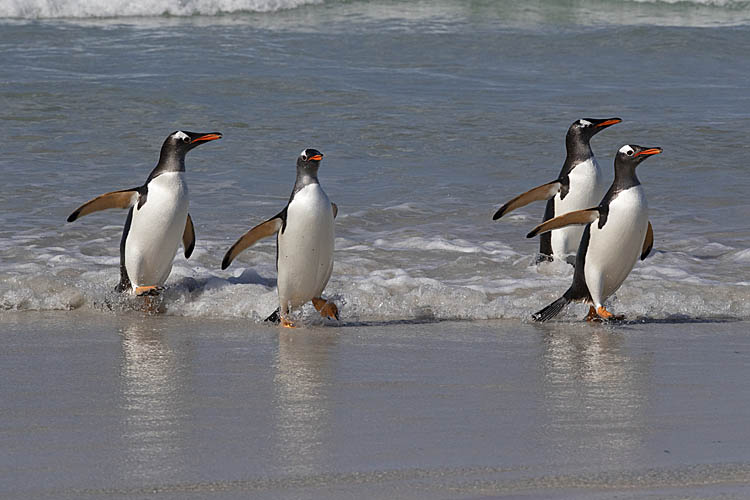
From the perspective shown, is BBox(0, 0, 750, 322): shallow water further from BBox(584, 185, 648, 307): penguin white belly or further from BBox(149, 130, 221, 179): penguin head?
BBox(149, 130, 221, 179): penguin head

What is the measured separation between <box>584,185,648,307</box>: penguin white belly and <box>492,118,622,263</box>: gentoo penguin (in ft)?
3.32

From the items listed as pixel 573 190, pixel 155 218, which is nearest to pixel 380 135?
pixel 573 190

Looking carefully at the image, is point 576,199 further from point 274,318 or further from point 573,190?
point 274,318

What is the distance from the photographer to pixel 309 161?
4.93 meters

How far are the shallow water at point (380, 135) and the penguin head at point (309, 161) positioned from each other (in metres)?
0.60

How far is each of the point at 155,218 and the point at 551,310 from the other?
1.81 meters

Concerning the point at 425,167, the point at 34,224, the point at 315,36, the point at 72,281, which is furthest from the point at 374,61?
the point at 72,281

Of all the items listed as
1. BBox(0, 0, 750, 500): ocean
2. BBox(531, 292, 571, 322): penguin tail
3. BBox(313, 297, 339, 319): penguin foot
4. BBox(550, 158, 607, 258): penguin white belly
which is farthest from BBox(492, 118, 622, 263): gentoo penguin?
BBox(313, 297, 339, 319): penguin foot

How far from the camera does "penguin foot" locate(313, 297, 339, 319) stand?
198 inches

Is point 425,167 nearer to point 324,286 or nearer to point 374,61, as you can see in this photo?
point 324,286

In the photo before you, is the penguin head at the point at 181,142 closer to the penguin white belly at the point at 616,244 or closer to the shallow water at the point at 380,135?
the shallow water at the point at 380,135

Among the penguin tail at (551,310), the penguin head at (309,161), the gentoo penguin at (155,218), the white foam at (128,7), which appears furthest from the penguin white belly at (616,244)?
the white foam at (128,7)

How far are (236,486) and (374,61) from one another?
37.0 ft

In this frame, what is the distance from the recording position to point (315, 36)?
51.1 ft
